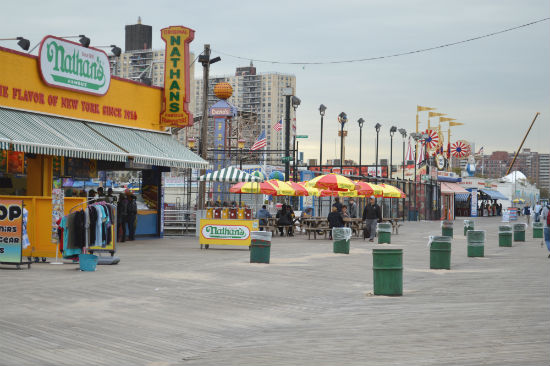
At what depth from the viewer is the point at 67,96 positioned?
2505 centimetres

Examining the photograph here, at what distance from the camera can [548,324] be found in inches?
372

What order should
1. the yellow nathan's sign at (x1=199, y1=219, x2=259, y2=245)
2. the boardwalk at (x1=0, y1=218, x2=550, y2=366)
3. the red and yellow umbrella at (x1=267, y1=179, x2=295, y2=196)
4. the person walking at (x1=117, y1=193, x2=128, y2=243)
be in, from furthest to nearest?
the red and yellow umbrella at (x1=267, y1=179, x2=295, y2=196)
the person walking at (x1=117, y1=193, x2=128, y2=243)
the yellow nathan's sign at (x1=199, y1=219, x2=259, y2=245)
the boardwalk at (x1=0, y1=218, x2=550, y2=366)

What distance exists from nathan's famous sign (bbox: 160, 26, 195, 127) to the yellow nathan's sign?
270 inches

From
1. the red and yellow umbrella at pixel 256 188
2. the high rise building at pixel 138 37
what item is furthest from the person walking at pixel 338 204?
the high rise building at pixel 138 37

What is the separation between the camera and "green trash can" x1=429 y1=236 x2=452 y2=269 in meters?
18.3

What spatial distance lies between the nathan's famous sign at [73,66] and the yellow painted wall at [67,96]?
25cm

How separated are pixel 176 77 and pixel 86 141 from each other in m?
6.75

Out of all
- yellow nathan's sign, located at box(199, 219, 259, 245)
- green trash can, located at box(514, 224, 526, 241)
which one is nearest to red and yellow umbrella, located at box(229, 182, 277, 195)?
yellow nathan's sign, located at box(199, 219, 259, 245)

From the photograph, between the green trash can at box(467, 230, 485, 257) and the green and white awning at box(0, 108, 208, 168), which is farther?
the green trash can at box(467, 230, 485, 257)

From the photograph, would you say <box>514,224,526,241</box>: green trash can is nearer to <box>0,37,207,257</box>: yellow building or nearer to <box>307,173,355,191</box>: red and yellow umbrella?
<box>307,173,355,191</box>: red and yellow umbrella

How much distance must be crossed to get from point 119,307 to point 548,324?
607cm

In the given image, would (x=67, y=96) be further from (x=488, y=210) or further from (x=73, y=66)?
(x=488, y=210)

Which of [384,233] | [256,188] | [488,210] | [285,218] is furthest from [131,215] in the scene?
[488,210]

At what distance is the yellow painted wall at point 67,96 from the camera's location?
22.5 meters
